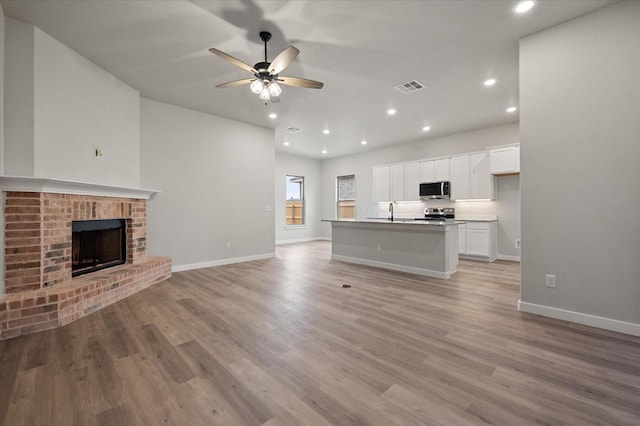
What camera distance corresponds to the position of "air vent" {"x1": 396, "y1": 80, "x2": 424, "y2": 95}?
13.5ft

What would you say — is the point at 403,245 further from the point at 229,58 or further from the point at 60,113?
the point at 60,113

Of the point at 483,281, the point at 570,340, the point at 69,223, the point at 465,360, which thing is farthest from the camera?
the point at 483,281

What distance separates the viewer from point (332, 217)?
9.91 metres

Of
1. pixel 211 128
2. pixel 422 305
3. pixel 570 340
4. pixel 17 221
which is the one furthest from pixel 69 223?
pixel 570 340

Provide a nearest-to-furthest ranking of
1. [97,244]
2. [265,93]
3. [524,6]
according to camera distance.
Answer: [524,6] < [265,93] < [97,244]

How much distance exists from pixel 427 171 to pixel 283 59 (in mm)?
5464

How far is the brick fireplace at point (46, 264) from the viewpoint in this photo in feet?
8.35

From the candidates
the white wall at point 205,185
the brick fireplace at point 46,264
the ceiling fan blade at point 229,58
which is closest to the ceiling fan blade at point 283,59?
the ceiling fan blade at point 229,58

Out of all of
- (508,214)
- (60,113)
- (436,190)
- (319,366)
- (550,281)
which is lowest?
(319,366)

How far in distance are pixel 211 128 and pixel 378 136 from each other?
13.7 ft

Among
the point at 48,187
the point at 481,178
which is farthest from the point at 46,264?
the point at 481,178

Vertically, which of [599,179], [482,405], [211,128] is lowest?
[482,405]

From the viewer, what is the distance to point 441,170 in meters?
6.73

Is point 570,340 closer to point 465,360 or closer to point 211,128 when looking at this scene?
point 465,360
